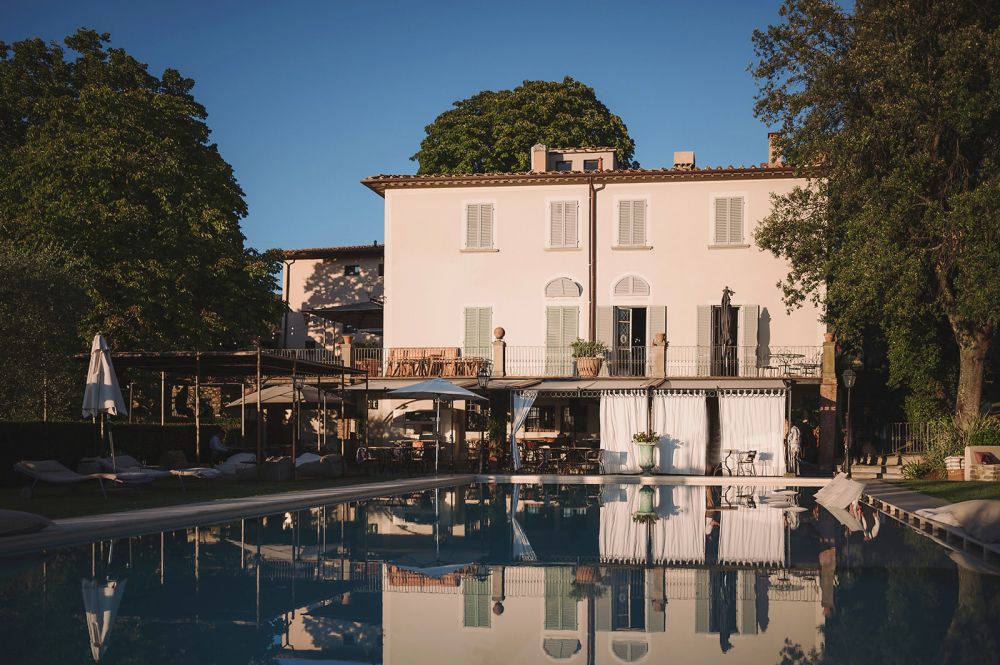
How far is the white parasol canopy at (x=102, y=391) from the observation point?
1705cm

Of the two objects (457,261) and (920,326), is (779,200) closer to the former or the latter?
(920,326)

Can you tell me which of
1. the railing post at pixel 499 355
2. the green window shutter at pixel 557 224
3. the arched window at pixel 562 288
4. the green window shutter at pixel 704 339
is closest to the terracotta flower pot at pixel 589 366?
the railing post at pixel 499 355

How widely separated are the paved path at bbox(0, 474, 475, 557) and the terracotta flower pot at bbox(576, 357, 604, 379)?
9.16 meters

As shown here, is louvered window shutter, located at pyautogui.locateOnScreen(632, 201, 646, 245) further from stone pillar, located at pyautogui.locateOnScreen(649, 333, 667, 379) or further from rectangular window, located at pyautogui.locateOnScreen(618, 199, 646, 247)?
stone pillar, located at pyautogui.locateOnScreen(649, 333, 667, 379)

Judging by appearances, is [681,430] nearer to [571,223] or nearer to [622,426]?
[622,426]

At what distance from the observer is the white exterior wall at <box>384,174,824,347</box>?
1118 inches

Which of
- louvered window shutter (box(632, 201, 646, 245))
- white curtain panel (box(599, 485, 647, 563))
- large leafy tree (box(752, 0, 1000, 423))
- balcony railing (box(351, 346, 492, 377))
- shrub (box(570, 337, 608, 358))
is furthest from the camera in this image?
louvered window shutter (box(632, 201, 646, 245))

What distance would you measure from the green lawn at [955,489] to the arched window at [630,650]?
38.6ft

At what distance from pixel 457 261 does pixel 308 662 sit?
2377 centimetres

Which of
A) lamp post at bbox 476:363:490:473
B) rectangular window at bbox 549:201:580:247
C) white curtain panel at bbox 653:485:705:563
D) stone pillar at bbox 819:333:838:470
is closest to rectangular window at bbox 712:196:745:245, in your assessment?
stone pillar at bbox 819:333:838:470

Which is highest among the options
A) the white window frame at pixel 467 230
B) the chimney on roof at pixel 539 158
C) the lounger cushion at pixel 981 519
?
the chimney on roof at pixel 539 158

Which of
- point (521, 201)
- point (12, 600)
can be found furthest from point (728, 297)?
point (12, 600)

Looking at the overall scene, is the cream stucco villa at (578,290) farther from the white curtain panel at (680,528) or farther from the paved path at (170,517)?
the paved path at (170,517)

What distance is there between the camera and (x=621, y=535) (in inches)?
527
